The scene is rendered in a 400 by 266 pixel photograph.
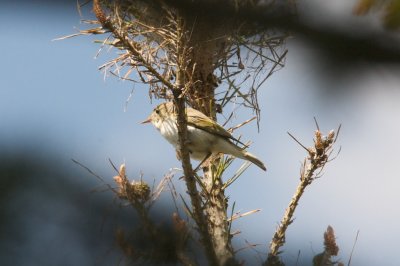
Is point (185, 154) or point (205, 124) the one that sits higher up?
point (205, 124)

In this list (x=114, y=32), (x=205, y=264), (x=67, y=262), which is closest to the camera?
(x=67, y=262)

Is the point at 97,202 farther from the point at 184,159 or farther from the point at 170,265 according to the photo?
the point at 184,159

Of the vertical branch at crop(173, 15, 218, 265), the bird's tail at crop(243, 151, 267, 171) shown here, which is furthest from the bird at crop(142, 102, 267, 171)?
the vertical branch at crop(173, 15, 218, 265)

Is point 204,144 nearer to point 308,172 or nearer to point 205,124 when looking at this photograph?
point 205,124

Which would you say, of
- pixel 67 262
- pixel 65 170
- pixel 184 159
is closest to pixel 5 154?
pixel 65 170

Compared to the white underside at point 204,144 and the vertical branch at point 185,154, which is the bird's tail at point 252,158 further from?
the vertical branch at point 185,154

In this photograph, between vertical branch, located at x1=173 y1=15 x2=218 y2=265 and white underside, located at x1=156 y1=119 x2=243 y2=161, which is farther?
white underside, located at x1=156 y1=119 x2=243 y2=161

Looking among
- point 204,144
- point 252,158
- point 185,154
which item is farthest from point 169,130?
point 185,154

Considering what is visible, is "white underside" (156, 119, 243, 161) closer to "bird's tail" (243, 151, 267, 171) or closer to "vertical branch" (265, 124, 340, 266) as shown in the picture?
"bird's tail" (243, 151, 267, 171)

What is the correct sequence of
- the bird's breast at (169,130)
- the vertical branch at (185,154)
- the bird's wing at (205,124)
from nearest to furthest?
the vertical branch at (185,154) < the bird's wing at (205,124) < the bird's breast at (169,130)

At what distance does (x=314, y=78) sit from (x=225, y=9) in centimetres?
14

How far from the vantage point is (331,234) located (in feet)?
8.06

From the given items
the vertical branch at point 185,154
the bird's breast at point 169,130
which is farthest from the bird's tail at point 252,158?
the vertical branch at point 185,154

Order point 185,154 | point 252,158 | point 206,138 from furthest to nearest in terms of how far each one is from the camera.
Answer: point 252,158
point 206,138
point 185,154
